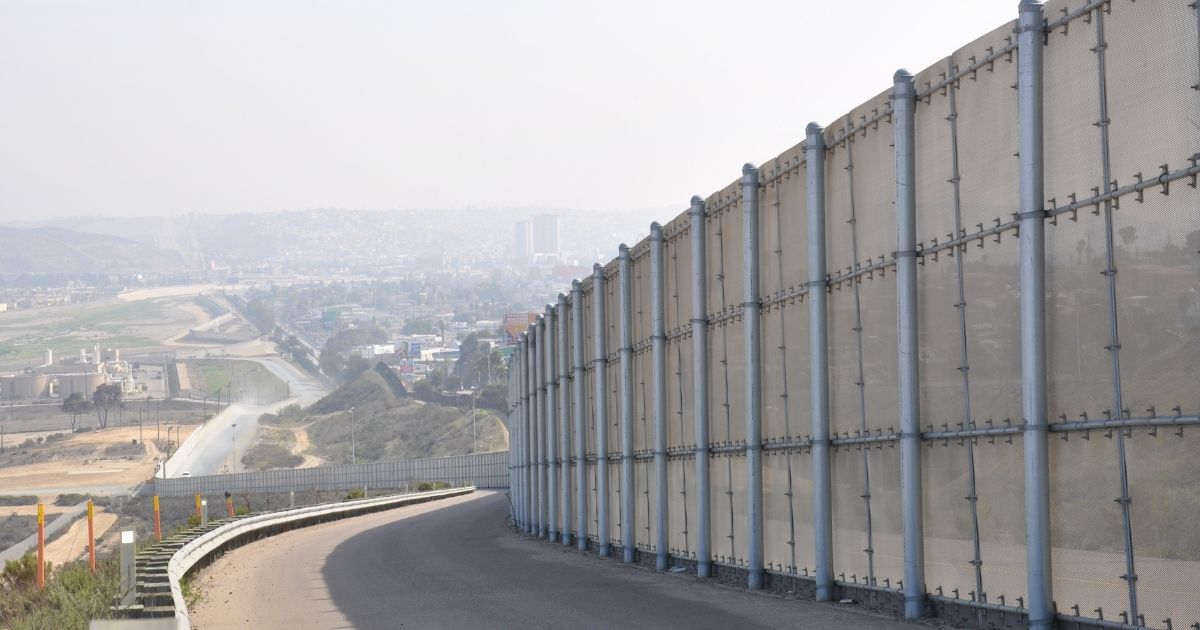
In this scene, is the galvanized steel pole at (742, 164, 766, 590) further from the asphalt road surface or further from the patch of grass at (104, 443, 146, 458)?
the patch of grass at (104, 443, 146, 458)

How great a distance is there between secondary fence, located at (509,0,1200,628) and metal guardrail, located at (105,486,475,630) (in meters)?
6.06

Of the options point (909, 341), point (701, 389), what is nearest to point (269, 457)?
point (701, 389)

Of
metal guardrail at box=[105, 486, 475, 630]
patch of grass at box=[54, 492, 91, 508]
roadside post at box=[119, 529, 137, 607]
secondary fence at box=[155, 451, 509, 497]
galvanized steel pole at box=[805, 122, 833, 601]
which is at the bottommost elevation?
patch of grass at box=[54, 492, 91, 508]

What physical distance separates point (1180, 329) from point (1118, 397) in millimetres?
789

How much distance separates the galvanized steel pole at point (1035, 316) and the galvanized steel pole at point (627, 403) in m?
11.7

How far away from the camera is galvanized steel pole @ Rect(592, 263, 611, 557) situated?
80.3 feet

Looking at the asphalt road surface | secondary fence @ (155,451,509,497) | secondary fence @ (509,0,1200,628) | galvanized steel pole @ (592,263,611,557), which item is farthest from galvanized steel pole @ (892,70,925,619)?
secondary fence @ (155,451,509,497)

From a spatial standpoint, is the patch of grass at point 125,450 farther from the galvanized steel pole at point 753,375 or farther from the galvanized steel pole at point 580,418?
the galvanized steel pole at point 753,375

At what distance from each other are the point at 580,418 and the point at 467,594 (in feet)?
30.2

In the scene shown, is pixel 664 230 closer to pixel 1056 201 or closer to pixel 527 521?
pixel 1056 201

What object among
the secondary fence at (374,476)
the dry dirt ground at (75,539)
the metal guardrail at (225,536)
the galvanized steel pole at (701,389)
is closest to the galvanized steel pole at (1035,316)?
the metal guardrail at (225,536)

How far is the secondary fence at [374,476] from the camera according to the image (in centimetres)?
9325

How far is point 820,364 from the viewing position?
14891mm

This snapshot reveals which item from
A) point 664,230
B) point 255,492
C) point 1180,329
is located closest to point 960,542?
point 1180,329
